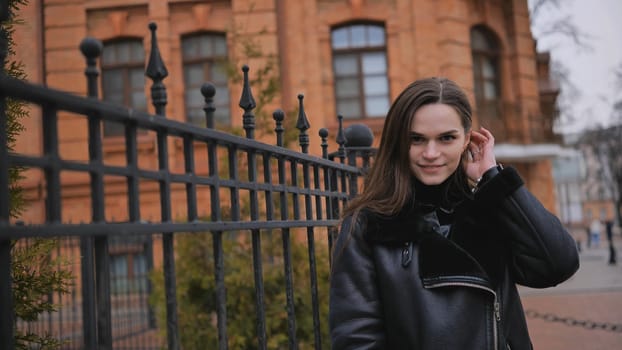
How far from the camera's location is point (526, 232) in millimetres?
2219

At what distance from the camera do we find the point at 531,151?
15.2m

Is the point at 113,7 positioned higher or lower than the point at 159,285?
higher

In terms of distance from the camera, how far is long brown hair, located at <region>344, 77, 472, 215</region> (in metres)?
2.29

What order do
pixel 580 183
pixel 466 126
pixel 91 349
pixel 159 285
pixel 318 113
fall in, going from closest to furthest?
pixel 91 349 < pixel 466 126 < pixel 159 285 < pixel 318 113 < pixel 580 183

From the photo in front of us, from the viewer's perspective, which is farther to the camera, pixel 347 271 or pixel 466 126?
pixel 466 126

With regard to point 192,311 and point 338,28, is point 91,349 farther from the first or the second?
point 338,28

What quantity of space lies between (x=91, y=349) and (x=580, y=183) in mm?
91251

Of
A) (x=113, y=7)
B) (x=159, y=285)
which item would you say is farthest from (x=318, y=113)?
(x=159, y=285)

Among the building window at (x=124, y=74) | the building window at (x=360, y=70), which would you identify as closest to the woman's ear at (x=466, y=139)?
the building window at (x=360, y=70)

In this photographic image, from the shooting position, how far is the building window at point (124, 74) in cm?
1401

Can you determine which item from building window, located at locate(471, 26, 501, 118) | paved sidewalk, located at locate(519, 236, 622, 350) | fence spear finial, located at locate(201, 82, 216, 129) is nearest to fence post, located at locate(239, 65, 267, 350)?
fence spear finial, located at locate(201, 82, 216, 129)

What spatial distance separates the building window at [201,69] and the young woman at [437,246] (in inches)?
470

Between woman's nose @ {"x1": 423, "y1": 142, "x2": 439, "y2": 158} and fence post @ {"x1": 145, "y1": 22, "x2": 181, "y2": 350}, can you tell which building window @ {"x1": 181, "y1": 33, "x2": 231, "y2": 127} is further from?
fence post @ {"x1": 145, "y1": 22, "x2": 181, "y2": 350}

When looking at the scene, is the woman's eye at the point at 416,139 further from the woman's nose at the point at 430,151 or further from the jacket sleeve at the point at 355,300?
the jacket sleeve at the point at 355,300
